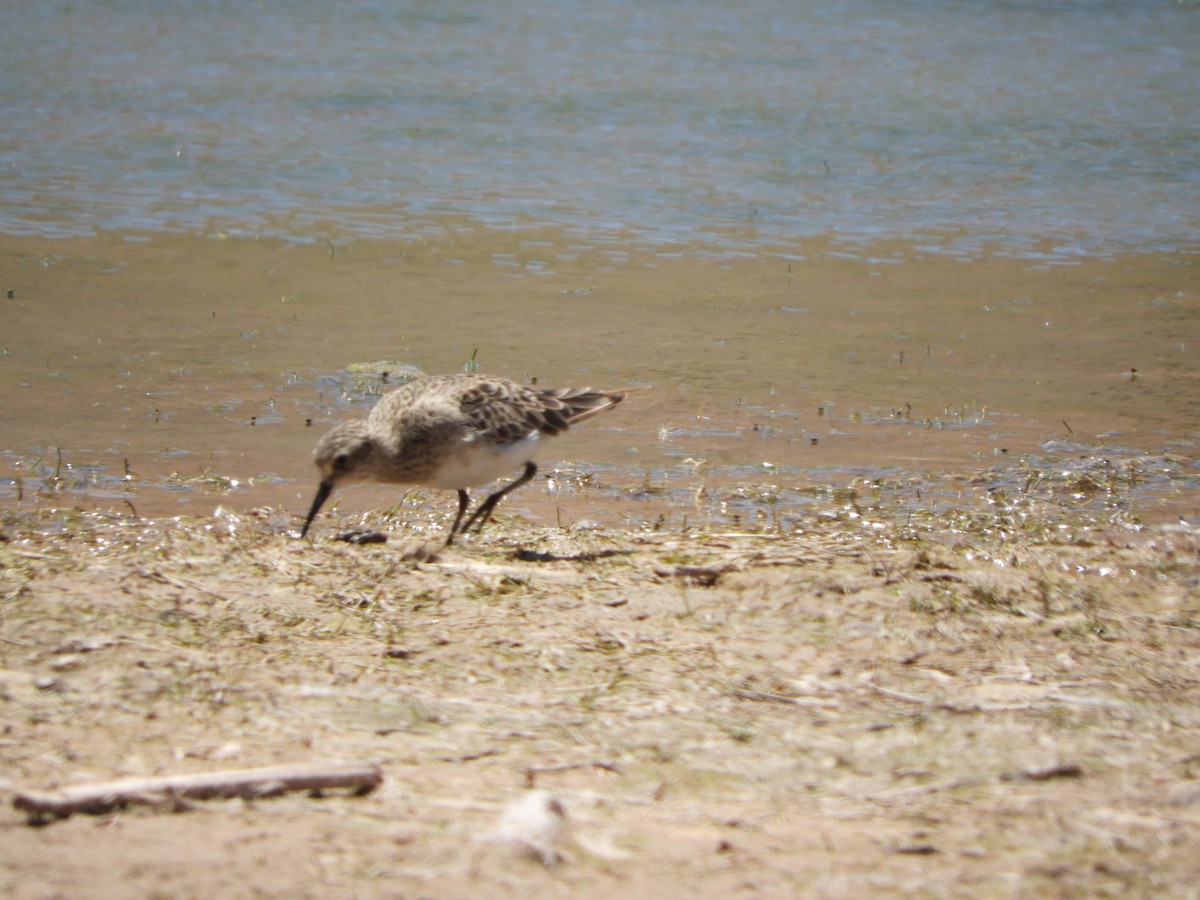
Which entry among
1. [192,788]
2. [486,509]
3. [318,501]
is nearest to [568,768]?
[192,788]

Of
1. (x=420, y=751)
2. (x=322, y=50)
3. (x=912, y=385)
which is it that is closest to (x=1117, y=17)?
(x=322, y=50)

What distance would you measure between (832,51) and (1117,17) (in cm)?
676

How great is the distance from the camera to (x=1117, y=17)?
1081 inches

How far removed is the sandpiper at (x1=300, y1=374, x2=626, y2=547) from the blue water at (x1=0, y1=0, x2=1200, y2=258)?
7507 millimetres

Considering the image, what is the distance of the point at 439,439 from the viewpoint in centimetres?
674

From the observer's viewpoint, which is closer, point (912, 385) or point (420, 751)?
point (420, 751)

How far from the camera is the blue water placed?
1521 cm

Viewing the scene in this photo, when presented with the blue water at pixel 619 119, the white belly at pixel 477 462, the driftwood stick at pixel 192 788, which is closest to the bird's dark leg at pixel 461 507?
the white belly at pixel 477 462

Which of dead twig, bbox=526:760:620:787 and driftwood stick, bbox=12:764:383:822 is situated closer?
driftwood stick, bbox=12:764:383:822

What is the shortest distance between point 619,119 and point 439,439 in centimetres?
1372

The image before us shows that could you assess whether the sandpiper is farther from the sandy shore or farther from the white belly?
the sandy shore

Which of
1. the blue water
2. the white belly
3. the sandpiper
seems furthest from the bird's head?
the blue water

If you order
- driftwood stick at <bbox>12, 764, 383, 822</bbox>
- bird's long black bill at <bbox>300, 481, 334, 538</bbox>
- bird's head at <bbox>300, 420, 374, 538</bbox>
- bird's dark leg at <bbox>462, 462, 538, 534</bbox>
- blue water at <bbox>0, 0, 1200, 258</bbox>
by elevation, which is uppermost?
blue water at <bbox>0, 0, 1200, 258</bbox>

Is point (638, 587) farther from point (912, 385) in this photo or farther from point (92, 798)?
point (912, 385)
